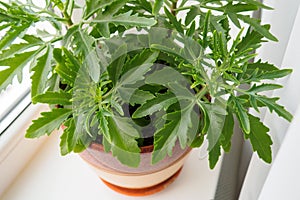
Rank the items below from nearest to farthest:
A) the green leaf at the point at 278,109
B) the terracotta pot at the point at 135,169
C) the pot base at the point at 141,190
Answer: the green leaf at the point at 278,109 → the terracotta pot at the point at 135,169 → the pot base at the point at 141,190

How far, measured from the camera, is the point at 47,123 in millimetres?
459

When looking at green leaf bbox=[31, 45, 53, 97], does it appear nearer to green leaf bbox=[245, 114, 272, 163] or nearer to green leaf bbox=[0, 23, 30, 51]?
green leaf bbox=[0, 23, 30, 51]

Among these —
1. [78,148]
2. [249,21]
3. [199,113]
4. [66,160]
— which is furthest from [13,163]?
[249,21]

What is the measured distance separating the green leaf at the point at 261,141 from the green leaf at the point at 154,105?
0.11 m

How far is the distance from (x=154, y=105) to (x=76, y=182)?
0.36m

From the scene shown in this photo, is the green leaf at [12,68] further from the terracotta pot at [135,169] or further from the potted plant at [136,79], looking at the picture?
the terracotta pot at [135,169]

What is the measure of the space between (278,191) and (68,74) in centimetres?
28

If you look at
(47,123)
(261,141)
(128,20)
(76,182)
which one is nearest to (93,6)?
(128,20)

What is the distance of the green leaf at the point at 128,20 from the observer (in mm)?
416

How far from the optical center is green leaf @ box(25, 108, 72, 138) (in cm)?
45

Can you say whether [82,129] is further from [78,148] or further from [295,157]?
[295,157]

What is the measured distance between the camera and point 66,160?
77 centimetres

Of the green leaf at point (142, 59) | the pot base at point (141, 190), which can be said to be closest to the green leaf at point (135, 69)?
the green leaf at point (142, 59)

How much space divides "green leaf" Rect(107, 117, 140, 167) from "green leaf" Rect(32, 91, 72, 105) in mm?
59
